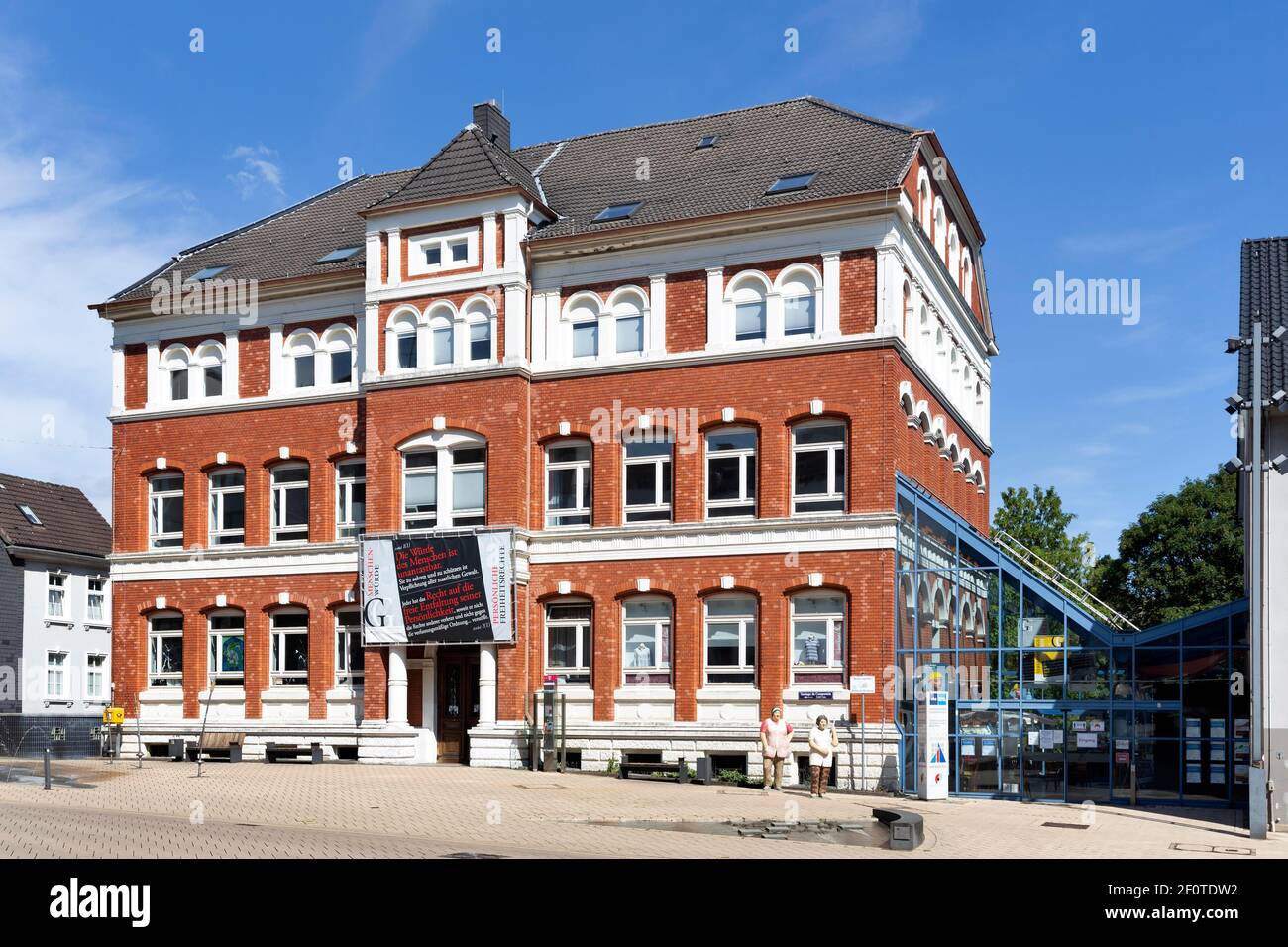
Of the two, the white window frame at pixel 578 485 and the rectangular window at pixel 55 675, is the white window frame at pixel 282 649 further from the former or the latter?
the rectangular window at pixel 55 675

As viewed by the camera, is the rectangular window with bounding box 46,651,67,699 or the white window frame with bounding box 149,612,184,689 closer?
the white window frame with bounding box 149,612,184,689

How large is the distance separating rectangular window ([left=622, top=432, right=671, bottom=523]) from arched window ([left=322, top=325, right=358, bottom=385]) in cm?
753

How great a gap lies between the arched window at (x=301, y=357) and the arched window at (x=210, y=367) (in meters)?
2.04

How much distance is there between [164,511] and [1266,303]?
25.8m

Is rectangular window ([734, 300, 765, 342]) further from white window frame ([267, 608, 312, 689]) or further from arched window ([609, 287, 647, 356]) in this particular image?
white window frame ([267, 608, 312, 689])

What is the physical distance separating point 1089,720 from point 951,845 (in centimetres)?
891

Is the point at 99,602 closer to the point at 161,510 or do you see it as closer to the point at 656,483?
the point at 161,510

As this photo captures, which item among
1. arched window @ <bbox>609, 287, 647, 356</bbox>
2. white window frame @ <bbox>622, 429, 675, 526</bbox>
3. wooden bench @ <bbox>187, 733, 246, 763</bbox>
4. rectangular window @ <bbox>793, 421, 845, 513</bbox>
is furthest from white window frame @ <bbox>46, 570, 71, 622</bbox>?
Result: rectangular window @ <bbox>793, 421, 845, 513</bbox>

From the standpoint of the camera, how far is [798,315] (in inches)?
1189

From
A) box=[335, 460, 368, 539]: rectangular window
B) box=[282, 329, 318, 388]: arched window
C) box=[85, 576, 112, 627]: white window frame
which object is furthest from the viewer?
box=[85, 576, 112, 627]: white window frame

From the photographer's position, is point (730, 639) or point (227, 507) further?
point (227, 507)

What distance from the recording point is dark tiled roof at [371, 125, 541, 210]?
32125 mm

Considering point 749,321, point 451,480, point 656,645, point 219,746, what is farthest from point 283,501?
point 749,321

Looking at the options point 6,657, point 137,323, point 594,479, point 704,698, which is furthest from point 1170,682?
point 6,657
